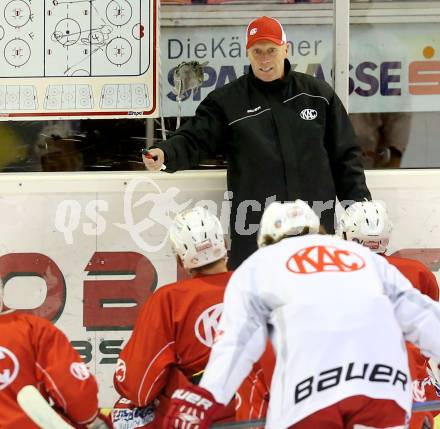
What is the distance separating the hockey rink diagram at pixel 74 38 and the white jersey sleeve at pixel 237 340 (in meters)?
2.11

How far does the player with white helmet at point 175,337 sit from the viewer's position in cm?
306

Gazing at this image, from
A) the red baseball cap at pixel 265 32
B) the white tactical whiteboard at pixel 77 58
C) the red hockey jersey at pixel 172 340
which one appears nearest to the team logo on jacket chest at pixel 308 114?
the red baseball cap at pixel 265 32

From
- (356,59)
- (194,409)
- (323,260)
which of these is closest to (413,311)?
(323,260)

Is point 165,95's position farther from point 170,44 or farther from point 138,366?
point 138,366

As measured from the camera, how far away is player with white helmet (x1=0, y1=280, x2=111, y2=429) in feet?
8.56

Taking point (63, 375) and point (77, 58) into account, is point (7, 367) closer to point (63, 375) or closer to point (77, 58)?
point (63, 375)

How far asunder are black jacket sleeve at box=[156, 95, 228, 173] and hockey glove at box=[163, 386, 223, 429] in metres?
1.63

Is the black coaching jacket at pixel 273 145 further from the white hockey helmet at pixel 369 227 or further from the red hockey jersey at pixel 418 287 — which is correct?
the red hockey jersey at pixel 418 287

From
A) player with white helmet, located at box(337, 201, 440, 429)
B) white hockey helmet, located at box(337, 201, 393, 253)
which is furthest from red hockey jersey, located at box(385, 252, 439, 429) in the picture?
white hockey helmet, located at box(337, 201, 393, 253)

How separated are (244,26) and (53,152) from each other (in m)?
1.05

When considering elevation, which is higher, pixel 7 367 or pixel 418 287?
pixel 418 287

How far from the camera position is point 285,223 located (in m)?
2.68

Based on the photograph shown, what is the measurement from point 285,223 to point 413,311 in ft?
1.45

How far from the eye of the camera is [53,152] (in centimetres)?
436
